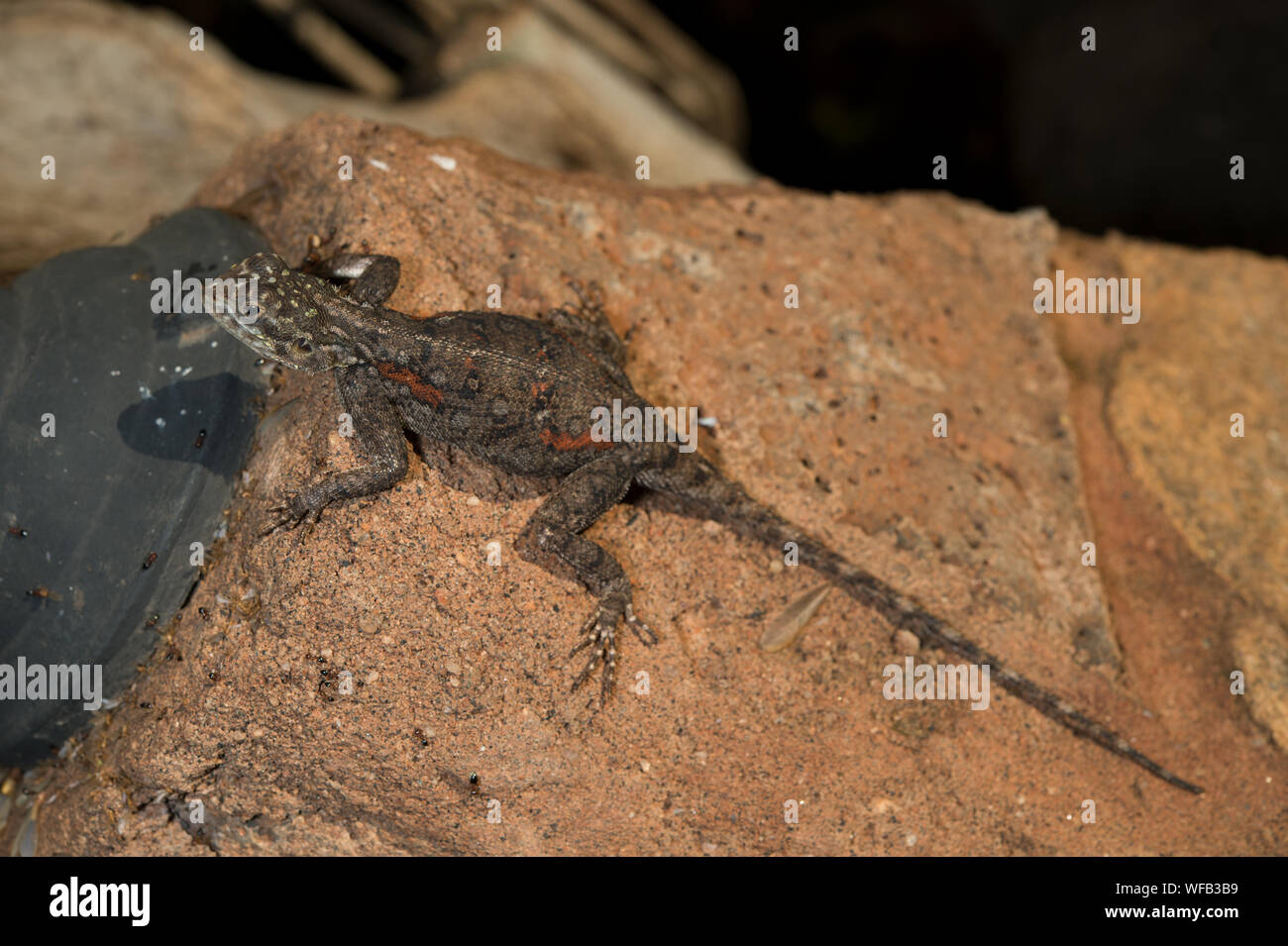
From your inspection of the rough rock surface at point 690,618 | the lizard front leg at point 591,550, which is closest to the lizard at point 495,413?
the lizard front leg at point 591,550

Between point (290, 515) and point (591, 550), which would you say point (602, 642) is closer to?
point (591, 550)

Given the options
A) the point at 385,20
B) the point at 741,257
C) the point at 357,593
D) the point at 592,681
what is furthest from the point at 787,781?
the point at 385,20

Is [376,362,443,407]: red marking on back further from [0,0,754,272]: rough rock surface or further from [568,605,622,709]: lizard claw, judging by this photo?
[0,0,754,272]: rough rock surface

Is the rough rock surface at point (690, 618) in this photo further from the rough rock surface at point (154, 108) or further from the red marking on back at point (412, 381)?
Answer: the rough rock surface at point (154, 108)

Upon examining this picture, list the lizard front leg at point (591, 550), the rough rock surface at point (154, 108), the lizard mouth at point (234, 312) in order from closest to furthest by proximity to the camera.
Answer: the lizard mouth at point (234, 312) → the lizard front leg at point (591, 550) → the rough rock surface at point (154, 108)

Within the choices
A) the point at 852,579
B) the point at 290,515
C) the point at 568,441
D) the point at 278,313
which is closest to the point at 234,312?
the point at 278,313

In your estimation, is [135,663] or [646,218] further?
[646,218]

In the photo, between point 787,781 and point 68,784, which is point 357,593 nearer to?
point 68,784
